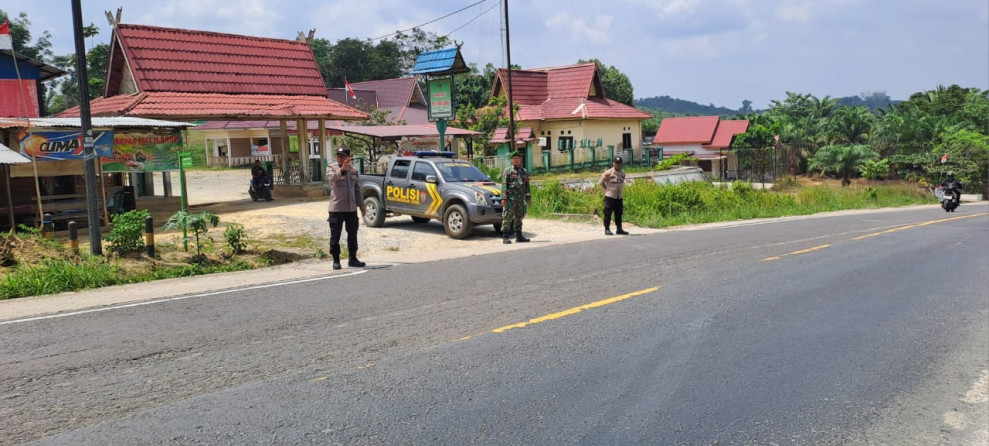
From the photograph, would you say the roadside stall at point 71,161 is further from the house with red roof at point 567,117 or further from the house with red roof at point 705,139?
the house with red roof at point 705,139

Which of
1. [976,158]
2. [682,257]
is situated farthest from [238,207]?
[976,158]

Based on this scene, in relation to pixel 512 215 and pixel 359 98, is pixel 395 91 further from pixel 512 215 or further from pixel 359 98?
pixel 512 215

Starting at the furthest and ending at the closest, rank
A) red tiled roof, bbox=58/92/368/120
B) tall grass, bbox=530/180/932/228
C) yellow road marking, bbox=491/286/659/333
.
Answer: tall grass, bbox=530/180/932/228 → red tiled roof, bbox=58/92/368/120 → yellow road marking, bbox=491/286/659/333

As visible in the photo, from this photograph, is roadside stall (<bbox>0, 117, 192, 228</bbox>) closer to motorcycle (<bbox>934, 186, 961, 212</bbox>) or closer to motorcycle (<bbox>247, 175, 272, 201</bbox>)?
motorcycle (<bbox>247, 175, 272, 201</bbox>)

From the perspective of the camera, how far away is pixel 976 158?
47.2 meters

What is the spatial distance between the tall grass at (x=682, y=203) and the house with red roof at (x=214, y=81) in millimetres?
7260

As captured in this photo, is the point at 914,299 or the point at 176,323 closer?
the point at 176,323

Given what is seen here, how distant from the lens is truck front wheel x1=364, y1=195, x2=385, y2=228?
17.6 metres

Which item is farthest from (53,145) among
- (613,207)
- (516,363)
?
(516,363)

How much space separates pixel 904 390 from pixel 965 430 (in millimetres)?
624

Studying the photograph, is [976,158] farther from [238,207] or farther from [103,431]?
[103,431]

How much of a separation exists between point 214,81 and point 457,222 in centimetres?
1182

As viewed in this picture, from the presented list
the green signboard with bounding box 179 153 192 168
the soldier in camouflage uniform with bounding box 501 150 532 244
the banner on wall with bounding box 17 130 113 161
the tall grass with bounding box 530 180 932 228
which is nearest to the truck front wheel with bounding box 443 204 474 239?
the soldier in camouflage uniform with bounding box 501 150 532 244

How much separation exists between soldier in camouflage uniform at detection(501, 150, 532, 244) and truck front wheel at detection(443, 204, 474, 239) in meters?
0.99
